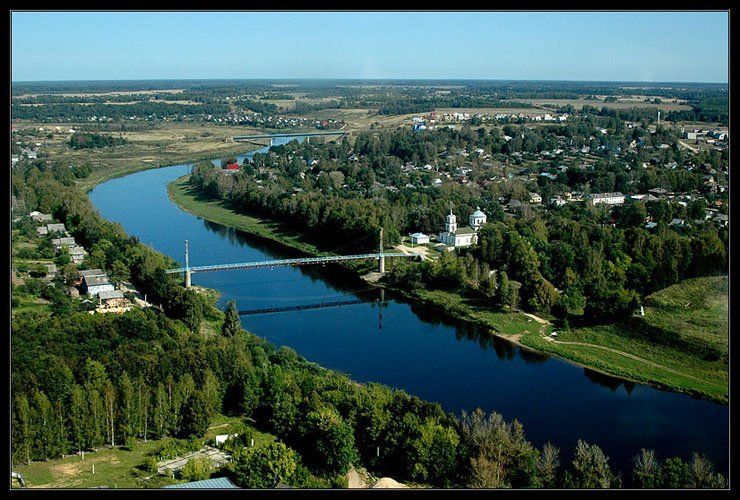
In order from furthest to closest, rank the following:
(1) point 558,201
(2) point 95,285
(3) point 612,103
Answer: (3) point 612,103 < (1) point 558,201 < (2) point 95,285

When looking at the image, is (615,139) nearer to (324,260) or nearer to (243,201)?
(243,201)

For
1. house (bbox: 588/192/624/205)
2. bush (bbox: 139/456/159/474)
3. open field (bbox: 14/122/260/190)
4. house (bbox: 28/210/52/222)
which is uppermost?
open field (bbox: 14/122/260/190)

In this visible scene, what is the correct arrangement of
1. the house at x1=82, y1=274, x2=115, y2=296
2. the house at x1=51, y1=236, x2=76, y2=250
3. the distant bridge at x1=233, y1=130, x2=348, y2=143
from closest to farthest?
1. the house at x1=82, y1=274, x2=115, y2=296
2. the house at x1=51, y1=236, x2=76, y2=250
3. the distant bridge at x1=233, y1=130, x2=348, y2=143

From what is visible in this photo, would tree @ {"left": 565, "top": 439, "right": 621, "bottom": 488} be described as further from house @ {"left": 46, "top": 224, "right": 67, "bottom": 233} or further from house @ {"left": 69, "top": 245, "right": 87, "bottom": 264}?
house @ {"left": 46, "top": 224, "right": 67, "bottom": 233}

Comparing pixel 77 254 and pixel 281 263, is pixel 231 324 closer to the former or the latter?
pixel 281 263

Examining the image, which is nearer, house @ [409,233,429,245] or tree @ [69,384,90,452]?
tree @ [69,384,90,452]

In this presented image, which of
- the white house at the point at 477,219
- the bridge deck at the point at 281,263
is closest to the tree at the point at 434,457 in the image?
the bridge deck at the point at 281,263

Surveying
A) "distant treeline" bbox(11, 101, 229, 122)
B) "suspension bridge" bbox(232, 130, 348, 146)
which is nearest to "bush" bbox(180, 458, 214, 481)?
"suspension bridge" bbox(232, 130, 348, 146)

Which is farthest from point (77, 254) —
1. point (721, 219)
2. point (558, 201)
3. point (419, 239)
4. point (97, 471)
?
point (721, 219)

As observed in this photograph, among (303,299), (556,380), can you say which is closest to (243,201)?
(303,299)
